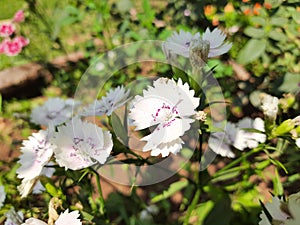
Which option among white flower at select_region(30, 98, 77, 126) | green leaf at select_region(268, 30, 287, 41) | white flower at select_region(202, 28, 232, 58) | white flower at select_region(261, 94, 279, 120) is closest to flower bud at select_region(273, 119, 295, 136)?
white flower at select_region(261, 94, 279, 120)

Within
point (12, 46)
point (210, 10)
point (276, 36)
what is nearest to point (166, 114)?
point (276, 36)

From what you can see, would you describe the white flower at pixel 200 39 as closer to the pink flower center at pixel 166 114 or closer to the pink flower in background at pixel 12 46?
the pink flower center at pixel 166 114

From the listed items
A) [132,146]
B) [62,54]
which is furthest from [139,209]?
[62,54]

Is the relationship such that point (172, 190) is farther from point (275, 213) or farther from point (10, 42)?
point (10, 42)

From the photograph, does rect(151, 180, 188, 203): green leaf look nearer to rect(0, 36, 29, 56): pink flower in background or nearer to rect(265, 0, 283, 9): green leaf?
rect(265, 0, 283, 9): green leaf

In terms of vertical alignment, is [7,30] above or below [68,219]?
above

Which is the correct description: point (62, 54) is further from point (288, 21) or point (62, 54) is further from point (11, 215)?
point (11, 215)
